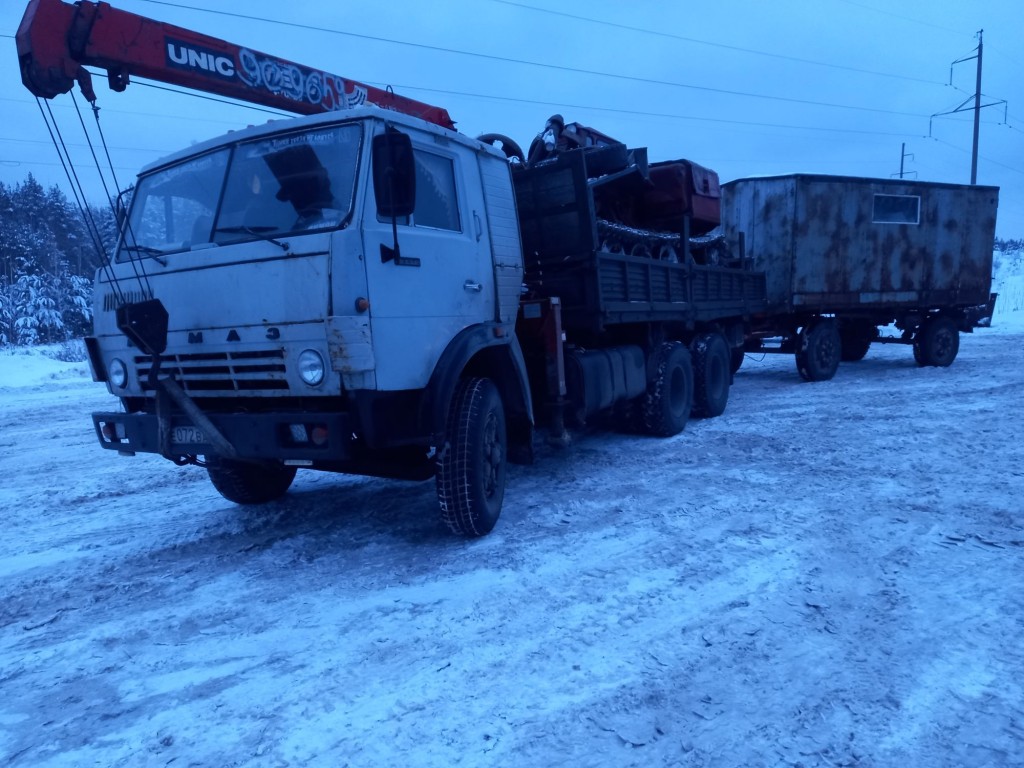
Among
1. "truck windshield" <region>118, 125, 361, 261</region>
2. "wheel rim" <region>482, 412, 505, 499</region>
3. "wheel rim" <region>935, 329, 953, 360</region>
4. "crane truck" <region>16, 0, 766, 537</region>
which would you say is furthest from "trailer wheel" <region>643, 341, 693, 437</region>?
"wheel rim" <region>935, 329, 953, 360</region>

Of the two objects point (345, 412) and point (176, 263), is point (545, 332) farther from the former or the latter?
point (176, 263)

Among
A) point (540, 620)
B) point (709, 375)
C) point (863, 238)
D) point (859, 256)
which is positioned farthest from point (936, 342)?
point (540, 620)

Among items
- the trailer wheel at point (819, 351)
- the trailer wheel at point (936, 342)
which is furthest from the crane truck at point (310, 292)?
the trailer wheel at point (936, 342)

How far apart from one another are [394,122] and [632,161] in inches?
144

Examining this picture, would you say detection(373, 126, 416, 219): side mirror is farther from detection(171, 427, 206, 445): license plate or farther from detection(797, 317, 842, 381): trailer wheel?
detection(797, 317, 842, 381): trailer wheel

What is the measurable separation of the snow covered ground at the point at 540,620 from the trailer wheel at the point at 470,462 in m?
0.22

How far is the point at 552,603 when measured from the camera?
3580 millimetres

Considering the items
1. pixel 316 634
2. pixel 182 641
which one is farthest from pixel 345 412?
pixel 182 641

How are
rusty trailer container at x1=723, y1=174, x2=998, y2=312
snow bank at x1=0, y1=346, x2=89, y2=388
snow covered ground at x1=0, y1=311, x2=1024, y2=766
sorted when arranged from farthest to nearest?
1. snow bank at x1=0, y1=346, x2=89, y2=388
2. rusty trailer container at x1=723, y1=174, x2=998, y2=312
3. snow covered ground at x1=0, y1=311, x2=1024, y2=766

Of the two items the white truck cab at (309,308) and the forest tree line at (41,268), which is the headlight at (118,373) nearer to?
the white truck cab at (309,308)

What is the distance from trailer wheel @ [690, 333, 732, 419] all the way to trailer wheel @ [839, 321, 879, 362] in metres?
6.13

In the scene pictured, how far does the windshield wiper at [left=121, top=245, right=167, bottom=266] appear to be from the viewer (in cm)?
417

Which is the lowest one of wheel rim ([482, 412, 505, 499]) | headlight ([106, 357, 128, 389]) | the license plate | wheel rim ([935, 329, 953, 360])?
wheel rim ([935, 329, 953, 360])

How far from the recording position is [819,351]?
12.1 meters
